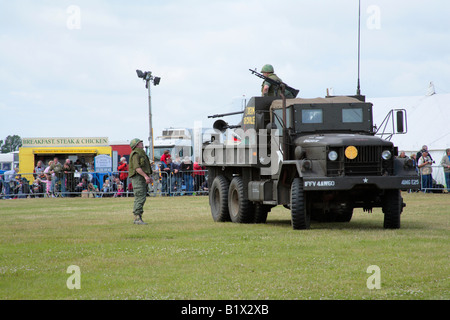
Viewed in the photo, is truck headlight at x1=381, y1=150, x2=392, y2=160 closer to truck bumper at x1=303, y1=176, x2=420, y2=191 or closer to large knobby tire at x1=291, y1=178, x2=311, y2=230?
truck bumper at x1=303, y1=176, x2=420, y2=191

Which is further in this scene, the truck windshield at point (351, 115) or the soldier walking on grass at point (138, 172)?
the soldier walking on grass at point (138, 172)

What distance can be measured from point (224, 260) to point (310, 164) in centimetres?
467

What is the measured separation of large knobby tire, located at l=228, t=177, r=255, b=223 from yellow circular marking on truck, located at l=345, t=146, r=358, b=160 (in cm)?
340

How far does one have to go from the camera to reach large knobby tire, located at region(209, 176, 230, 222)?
60.8ft

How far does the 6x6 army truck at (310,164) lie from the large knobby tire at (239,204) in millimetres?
23

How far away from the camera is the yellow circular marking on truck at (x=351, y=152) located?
48.4 feet

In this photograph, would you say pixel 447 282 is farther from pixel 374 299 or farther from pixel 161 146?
pixel 161 146

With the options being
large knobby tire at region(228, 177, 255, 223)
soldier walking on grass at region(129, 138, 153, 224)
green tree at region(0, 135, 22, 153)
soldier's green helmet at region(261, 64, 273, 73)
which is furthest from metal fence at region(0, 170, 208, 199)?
green tree at region(0, 135, 22, 153)

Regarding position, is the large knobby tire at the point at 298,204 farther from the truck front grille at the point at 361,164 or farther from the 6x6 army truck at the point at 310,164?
the truck front grille at the point at 361,164

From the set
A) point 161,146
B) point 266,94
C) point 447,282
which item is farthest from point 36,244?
point 161,146

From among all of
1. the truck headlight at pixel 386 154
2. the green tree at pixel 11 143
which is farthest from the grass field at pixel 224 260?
the green tree at pixel 11 143

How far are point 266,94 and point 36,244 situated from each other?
6661mm

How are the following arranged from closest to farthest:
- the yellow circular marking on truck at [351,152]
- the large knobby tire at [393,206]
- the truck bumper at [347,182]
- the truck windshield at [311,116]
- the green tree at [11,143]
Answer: the truck bumper at [347,182], the yellow circular marking on truck at [351,152], the large knobby tire at [393,206], the truck windshield at [311,116], the green tree at [11,143]

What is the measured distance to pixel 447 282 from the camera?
8.59 meters
